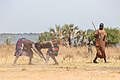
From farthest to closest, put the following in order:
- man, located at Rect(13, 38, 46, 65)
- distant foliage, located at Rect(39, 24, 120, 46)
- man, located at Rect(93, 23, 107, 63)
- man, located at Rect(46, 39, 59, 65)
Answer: distant foliage, located at Rect(39, 24, 120, 46), man, located at Rect(93, 23, 107, 63), man, located at Rect(13, 38, 46, 65), man, located at Rect(46, 39, 59, 65)

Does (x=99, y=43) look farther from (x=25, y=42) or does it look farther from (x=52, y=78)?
(x=52, y=78)

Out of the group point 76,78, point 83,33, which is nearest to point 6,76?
point 76,78

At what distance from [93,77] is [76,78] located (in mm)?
695

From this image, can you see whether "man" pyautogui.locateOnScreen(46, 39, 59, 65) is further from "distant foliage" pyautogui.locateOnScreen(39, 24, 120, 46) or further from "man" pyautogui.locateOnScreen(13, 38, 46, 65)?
"distant foliage" pyautogui.locateOnScreen(39, 24, 120, 46)

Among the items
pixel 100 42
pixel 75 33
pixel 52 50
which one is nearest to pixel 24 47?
pixel 52 50

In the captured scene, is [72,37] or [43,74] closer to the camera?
[43,74]

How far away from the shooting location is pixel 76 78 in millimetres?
14523

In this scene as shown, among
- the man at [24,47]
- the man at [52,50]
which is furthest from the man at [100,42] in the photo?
the man at [24,47]

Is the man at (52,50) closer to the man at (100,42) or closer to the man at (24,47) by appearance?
the man at (24,47)

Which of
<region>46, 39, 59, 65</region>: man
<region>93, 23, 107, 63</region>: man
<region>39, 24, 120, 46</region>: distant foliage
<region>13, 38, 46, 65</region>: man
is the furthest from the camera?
<region>39, 24, 120, 46</region>: distant foliage

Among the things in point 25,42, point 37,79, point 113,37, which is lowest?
point 37,79

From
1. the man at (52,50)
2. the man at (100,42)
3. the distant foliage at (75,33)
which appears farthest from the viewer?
the distant foliage at (75,33)

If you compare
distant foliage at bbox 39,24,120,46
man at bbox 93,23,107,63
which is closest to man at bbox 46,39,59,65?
man at bbox 93,23,107,63

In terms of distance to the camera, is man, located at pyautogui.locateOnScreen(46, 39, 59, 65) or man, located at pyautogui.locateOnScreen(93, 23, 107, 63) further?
man, located at pyautogui.locateOnScreen(93, 23, 107, 63)
